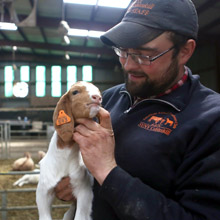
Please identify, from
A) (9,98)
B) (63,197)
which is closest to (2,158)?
(63,197)

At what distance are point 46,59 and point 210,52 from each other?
37.1 ft

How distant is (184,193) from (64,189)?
55 cm

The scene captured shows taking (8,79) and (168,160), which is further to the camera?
(8,79)

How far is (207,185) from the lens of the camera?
0.90m

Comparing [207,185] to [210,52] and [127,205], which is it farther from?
[210,52]

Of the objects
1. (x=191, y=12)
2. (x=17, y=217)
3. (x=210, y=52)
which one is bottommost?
(x=17, y=217)

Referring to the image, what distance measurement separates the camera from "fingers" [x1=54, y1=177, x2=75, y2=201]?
1218 millimetres

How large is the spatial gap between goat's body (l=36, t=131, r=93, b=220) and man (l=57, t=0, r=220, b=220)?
36 millimetres

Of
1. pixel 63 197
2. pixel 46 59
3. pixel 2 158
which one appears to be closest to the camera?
pixel 63 197

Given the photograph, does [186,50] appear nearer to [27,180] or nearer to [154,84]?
[154,84]

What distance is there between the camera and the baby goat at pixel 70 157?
3.79 feet

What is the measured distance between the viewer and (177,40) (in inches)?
42.0

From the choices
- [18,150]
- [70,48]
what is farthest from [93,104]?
[70,48]

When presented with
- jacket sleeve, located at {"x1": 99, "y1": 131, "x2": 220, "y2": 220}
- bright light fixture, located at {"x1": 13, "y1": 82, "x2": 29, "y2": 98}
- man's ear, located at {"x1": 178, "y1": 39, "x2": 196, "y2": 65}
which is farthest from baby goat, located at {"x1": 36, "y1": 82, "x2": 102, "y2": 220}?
bright light fixture, located at {"x1": 13, "y1": 82, "x2": 29, "y2": 98}
